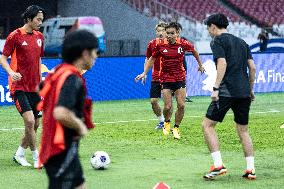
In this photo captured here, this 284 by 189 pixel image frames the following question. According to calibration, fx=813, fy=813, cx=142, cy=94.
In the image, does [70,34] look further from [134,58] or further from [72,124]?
[134,58]

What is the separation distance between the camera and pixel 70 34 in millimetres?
6195

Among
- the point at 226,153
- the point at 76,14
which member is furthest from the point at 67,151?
the point at 76,14

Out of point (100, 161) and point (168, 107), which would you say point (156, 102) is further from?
point (100, 161)

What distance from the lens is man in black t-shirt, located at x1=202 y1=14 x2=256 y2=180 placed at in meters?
10.6

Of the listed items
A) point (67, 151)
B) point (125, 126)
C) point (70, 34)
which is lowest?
point (125, 126)

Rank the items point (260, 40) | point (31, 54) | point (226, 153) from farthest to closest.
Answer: point (260, 40) < point (226, 153) < point (31, 54)

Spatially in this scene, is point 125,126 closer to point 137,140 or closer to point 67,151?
point 137,140

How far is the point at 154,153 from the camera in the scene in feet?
44.5

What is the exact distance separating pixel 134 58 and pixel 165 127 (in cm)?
1046

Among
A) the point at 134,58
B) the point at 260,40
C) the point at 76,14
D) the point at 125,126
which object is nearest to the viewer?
the point at 125,126

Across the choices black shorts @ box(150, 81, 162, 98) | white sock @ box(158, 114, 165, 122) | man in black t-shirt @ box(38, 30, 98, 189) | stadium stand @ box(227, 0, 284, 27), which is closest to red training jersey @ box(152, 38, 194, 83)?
black shorts @ box(150, 81, 162, 98)

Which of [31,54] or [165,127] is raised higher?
[31,54]

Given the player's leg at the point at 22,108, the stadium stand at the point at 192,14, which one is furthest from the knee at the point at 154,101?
the stadium stand at the point at 192,14

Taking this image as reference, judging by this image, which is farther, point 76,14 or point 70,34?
point 76,14
